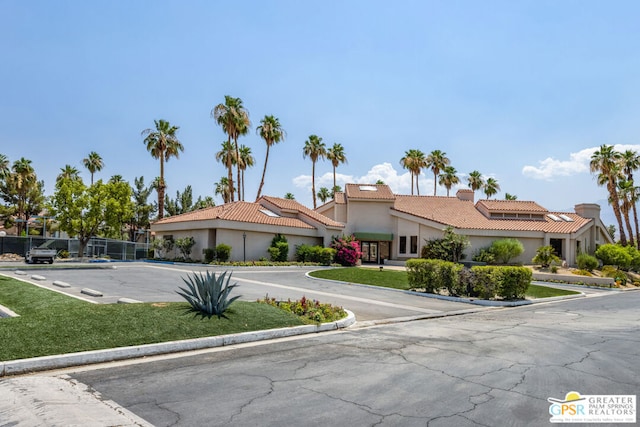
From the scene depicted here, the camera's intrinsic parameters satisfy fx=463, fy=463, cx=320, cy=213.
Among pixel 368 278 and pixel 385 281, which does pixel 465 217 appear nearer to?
pixel 368 278

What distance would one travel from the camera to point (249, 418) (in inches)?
200

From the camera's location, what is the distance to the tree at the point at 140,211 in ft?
201

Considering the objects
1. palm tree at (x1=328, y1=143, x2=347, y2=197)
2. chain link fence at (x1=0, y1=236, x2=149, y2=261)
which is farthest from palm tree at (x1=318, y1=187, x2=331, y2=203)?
chain link fence at (x1=0, y1=236, x2=149, y2=261)

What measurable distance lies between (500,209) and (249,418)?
43.6 m

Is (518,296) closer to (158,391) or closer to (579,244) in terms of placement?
(158,391)

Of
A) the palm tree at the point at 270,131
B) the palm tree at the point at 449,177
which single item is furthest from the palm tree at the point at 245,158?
the palm tree at the point at 449,177

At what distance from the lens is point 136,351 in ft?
26.2

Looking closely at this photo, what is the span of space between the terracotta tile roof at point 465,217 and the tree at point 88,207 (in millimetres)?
24881

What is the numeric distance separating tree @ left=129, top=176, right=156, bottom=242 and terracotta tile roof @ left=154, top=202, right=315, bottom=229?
22023 mm

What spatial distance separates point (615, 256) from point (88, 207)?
1709 inches

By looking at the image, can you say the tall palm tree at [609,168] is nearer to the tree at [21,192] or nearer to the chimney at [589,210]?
the chimney at [589,210]

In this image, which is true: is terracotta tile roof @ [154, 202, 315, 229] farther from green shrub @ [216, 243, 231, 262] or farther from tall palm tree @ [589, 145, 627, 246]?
tall palm tree @ [589, 145, 627, 246]

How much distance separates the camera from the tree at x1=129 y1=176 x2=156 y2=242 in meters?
61.1

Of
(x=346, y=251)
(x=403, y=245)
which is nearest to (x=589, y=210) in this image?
(x=403, y=245)
